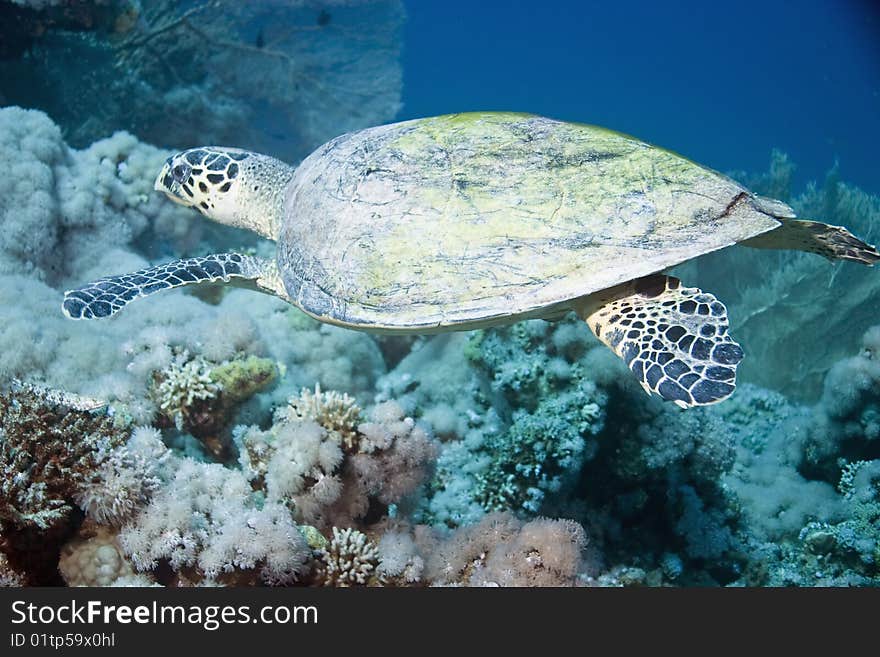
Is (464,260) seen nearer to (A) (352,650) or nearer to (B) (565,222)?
(B) (565,222)

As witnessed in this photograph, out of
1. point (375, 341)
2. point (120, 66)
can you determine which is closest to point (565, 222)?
point (375, 341)

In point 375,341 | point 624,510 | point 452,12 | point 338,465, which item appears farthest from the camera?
point 452,12

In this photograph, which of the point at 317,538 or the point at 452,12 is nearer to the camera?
the point at 317,538

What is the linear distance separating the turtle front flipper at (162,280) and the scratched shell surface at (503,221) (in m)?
0.71

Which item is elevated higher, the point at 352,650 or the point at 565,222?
the point at 565,222

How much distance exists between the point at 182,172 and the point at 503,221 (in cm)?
284

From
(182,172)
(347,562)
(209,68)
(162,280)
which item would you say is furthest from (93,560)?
(209,68)

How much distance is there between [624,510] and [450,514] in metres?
1.10

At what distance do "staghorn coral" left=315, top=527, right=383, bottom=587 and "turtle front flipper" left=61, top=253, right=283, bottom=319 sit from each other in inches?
63.3

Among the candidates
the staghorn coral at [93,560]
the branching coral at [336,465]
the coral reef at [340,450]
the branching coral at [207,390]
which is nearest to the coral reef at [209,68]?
the coral reef at [340,450]

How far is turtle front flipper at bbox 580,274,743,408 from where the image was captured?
A: 202cm

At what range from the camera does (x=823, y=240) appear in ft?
8.85

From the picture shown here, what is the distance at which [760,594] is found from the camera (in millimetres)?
2363

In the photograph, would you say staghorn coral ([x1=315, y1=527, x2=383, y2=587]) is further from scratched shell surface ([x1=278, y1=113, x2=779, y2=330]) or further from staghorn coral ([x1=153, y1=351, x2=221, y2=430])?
staghorn coral ([x1=153, y1=351, x2=221, y2=430])
